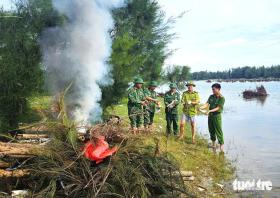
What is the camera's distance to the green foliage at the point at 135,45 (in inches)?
606

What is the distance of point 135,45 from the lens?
1912cm

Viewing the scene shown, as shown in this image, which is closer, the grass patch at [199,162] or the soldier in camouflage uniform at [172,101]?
the grass patch at [199,162]

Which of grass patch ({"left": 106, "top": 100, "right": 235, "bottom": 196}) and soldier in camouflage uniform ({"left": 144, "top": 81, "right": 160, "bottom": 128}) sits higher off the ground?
soldier in camouflage uniform ({"left": 144, "top": 81, "right": 160, "bottom": 128})

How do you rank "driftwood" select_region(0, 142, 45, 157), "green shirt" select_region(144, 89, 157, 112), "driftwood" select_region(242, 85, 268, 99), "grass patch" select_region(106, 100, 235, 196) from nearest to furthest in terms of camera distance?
1. "driftwood" select_region(0, 142, 45, 157)
2. "grass patch" select_region(106, 100, 235, 196)
3. "green shirt" select_region(144, 89, 157, 112)
4. "driftwood" select_region(242, 85, 268, 99)

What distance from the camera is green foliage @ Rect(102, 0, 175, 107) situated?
606 inches

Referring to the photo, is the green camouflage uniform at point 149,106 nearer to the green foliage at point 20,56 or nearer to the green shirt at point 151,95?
the green shirt at point 151,95

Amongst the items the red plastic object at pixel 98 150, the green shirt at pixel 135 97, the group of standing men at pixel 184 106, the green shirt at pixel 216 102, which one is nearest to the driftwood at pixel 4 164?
the red plastic object at pixel 98 150

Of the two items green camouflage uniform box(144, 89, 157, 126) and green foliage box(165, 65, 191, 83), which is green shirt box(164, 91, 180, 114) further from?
green foliage box(165, 65, 191, 83)

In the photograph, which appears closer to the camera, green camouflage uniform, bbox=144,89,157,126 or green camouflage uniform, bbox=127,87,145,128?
green camouflage uniform, bbox=127,87,145,128

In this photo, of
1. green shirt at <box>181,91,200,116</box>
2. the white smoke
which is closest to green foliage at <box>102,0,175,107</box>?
the white smoke

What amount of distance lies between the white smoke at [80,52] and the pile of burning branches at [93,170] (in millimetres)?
5201

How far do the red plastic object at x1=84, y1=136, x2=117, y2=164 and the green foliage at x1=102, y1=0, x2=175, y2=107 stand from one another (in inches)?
326

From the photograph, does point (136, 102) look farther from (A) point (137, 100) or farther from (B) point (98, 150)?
(B) point (98, 150)

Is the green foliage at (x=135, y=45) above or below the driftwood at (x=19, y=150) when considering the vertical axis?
above
